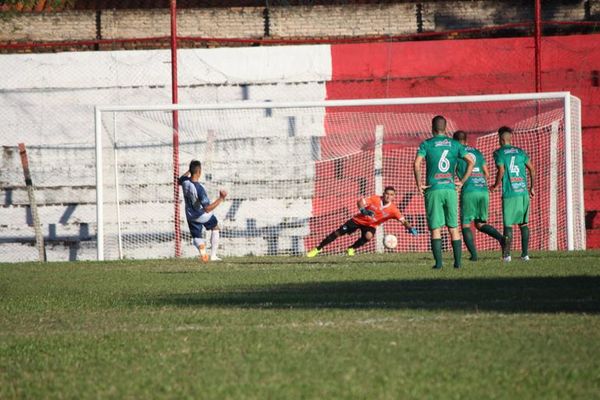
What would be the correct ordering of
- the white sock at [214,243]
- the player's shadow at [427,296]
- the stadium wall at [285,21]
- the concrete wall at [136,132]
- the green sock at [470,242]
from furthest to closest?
the stadium wall at [285,21]
the concrete wall at [136,132]
the white sock at [214,243]
the green sock at [470,242]
the player's shadow at [427,296]

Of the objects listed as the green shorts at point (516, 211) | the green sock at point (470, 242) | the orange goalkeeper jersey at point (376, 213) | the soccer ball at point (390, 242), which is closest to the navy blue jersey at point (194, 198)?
the orange goalkeeper jersey at point (376, 213)

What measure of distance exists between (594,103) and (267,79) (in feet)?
19.7

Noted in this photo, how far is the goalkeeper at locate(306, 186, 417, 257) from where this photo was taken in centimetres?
1845

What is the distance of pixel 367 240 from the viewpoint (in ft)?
62.8

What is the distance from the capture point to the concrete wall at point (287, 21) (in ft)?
73.0

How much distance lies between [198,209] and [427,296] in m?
8.78

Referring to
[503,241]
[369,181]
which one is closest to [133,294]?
[503,241]

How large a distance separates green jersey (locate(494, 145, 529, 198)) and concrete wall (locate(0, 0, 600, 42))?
6569 millimetres

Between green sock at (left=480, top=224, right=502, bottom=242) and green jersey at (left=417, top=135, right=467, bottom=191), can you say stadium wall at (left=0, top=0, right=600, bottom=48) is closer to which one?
green sock at (left=480, top=224, right=502, bottom=242)

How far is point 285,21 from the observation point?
22375 millimetres

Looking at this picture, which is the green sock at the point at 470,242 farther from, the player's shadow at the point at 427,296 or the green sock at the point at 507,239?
the player's shadow at the point at 427,296

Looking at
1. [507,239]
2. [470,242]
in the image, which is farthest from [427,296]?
[507,239]

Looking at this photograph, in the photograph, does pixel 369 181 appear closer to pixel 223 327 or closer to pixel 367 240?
pixel 367 240

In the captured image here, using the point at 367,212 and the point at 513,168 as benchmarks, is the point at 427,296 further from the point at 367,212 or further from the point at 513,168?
the point at 367,212
